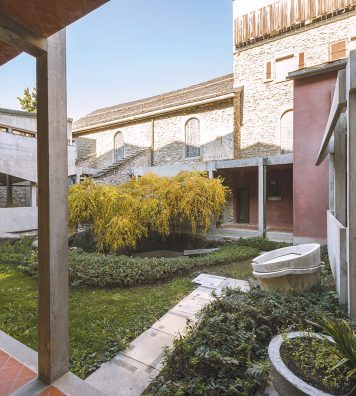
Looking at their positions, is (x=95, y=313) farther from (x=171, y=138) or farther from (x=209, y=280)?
(x=171, y=138)

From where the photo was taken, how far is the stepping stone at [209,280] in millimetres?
5565

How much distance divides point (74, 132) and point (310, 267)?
19147mm

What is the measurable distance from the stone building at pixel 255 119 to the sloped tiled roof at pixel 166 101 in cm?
13

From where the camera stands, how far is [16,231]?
11727 mm

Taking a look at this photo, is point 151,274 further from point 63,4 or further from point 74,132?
point 74,132

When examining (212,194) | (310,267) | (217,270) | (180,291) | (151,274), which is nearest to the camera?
(310,267)

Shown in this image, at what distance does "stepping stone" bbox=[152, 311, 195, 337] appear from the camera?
3740mm

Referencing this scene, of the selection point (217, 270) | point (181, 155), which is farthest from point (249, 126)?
point (217, 270)

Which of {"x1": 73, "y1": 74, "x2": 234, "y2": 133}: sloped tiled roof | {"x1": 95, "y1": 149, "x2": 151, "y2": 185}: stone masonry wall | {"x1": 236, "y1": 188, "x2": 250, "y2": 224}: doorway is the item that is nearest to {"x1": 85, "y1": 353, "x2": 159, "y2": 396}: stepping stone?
{"x1": 95, "y1": 149, "x2": 151, "y2": 185}: stone masonry wall

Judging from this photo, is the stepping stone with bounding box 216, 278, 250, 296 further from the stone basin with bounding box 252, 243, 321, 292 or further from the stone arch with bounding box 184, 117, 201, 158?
the stone arch with bounding box 184, 117, 201, 158

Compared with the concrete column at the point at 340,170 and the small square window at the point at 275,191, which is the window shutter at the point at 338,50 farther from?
the concrete column at the point at 340,170

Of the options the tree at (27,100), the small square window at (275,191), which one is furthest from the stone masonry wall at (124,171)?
the tree at (27,100)

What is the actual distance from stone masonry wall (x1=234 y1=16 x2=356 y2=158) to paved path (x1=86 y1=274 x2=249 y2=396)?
1047 cm

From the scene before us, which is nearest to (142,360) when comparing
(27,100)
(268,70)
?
(268,70)
